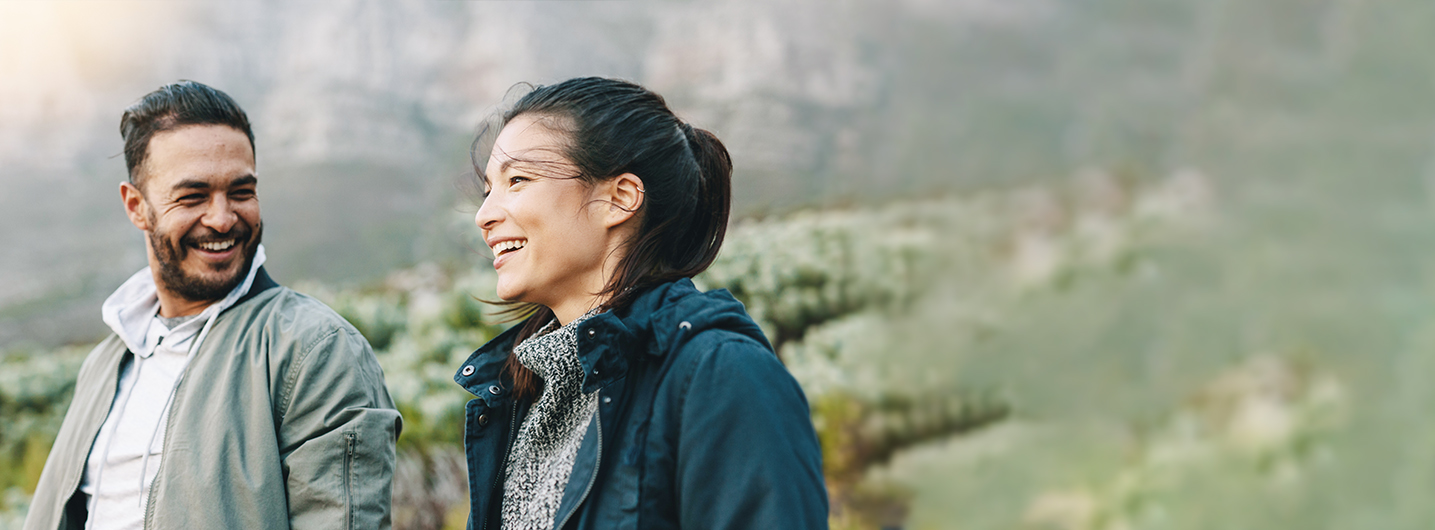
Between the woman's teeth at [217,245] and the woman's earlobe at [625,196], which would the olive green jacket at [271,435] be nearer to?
the woman's teeth at [217,245]

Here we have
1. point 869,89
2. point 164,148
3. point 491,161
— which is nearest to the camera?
point 491,161

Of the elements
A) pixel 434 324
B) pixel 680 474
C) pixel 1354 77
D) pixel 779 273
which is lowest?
pixel 680 474

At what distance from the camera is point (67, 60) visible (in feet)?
15.3

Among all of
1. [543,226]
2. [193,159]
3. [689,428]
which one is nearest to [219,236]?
[193,159]

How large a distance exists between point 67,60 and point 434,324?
91.6 inches

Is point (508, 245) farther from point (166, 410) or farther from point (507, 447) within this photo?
point (166, 410)

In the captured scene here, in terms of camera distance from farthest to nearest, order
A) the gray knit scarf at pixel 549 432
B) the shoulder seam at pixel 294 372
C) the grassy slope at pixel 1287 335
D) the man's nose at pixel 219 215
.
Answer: the grassy slope at pixel 1287 335, the man's nose at pixel 219 215, the shoulder seam at pixel 294 372, the gray knit scarf at pixel 549 432

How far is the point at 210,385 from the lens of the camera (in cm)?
203

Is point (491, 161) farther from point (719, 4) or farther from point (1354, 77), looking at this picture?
point (1354, 77)

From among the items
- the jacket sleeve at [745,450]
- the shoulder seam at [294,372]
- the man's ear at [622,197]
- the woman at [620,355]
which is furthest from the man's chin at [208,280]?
the jacket sleeve at [745,450]

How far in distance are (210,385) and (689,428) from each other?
131 centimetres

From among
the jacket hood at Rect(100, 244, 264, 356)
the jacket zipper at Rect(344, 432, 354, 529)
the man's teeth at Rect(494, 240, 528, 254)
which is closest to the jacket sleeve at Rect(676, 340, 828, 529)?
the man's teeth at Rect(494, 240, 528, 254)

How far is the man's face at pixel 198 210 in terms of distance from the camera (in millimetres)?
2182

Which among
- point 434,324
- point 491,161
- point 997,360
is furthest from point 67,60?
point 997,360
